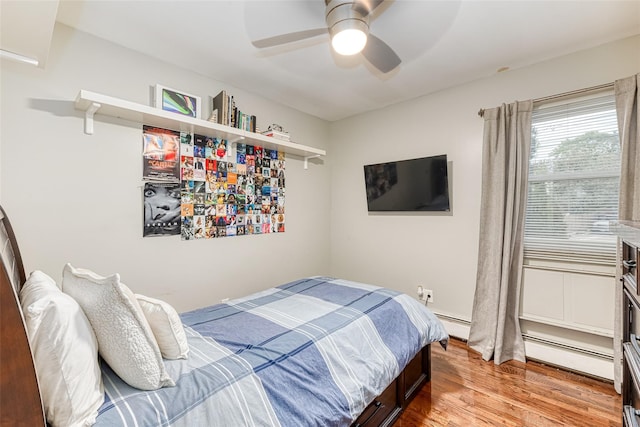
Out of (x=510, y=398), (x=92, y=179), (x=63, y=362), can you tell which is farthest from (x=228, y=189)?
(x=510, y=398)

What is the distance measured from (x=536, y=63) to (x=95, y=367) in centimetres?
342

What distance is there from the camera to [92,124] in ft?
6.59

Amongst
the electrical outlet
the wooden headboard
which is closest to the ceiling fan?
the wooden headboard

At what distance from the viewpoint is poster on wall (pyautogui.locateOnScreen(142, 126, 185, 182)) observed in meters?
2.27

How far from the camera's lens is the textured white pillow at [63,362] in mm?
812

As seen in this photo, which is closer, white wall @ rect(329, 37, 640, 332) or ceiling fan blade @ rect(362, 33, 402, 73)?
ceiling fan blade @ rect(362, 33, 402, 73)

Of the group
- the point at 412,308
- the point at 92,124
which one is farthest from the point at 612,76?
the point at 92,124

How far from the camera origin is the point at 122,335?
100cm

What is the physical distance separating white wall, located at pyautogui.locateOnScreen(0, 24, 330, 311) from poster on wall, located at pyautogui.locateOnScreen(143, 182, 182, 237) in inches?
2.4

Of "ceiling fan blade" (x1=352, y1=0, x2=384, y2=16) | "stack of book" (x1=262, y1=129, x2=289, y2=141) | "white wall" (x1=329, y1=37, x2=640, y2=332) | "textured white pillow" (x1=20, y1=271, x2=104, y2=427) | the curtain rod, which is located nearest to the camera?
"textured white pillow" (x1=20, y1=271, x2=104, y2=427)

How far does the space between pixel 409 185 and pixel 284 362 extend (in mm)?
2350

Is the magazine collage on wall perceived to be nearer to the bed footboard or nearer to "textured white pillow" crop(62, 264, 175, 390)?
"textured white pillow" crop(62, 264, 175, 390)

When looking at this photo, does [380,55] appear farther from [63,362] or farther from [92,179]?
[63,362]

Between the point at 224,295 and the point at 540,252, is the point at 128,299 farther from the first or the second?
the point at 540,252
